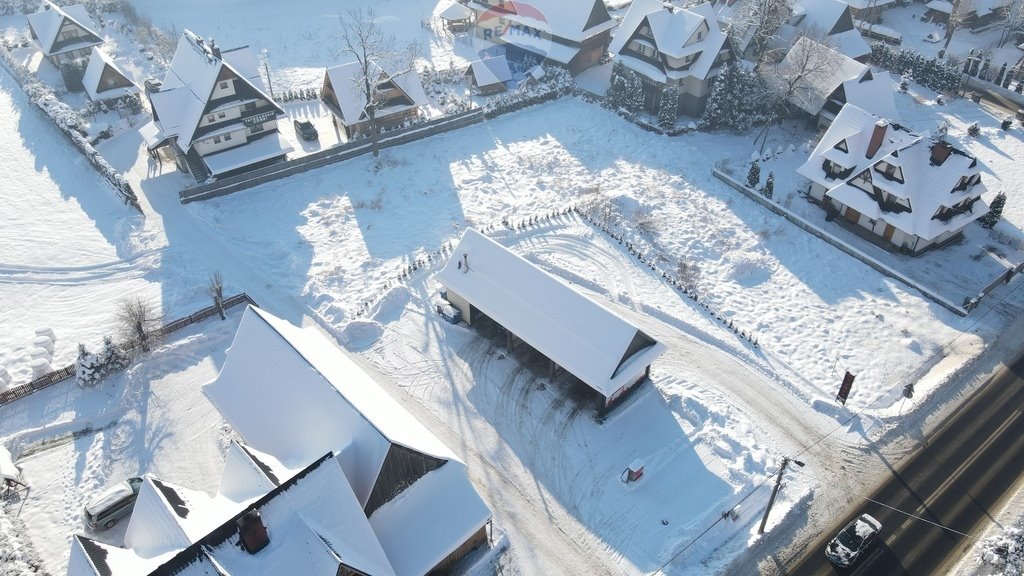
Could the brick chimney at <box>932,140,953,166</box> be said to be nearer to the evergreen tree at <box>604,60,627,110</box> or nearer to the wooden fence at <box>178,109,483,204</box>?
the evergreen tree at <box>604,60,627,110</box>

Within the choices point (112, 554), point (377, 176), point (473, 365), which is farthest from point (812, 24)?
point (112, 554)

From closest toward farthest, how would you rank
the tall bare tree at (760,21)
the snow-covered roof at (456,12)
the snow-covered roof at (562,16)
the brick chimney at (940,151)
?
the brick chimney at (940,151) < the tall bare tree at (760,21) < the snow-covered roof at (562,16) < the snow-covered roof at (456,12)

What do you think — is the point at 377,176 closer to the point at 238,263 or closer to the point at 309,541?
the point at 238,263

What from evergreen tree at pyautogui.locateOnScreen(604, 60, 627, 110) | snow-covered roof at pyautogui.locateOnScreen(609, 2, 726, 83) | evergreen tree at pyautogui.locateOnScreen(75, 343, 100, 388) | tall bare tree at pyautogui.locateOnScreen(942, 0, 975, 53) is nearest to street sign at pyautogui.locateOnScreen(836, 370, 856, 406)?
snow-covered roof at pyautogui.locateOnScreen(609, 2, 726, 83)

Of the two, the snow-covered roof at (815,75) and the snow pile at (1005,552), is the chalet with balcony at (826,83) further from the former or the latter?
the snow pile at (1005,552)

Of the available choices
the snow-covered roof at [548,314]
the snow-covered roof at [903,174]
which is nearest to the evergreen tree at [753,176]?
the snow-covered roof at [903,174]

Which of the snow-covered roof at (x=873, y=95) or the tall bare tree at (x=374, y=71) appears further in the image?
the snow-covered roof at (x=873, y=95)
